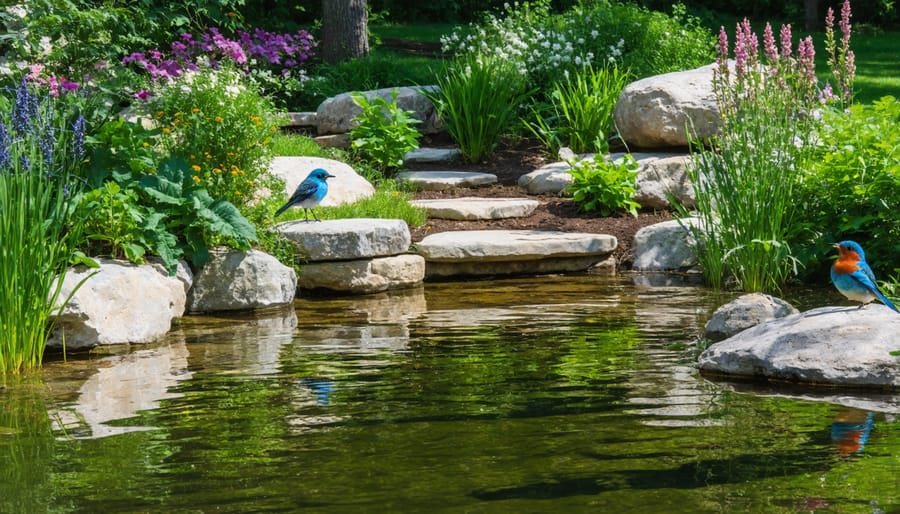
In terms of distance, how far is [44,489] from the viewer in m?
4.14

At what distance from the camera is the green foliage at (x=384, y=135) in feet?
40.5

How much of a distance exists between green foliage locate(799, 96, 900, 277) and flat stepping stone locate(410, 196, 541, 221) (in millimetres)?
3000

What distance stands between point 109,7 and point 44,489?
8.74 meters

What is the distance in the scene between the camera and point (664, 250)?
396 inches

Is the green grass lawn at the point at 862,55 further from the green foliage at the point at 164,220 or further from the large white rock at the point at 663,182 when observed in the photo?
the green foliage at the point at 164,220

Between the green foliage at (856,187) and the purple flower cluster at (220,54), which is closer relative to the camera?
the green foliage at (856,187)

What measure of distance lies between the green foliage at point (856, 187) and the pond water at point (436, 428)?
174cm

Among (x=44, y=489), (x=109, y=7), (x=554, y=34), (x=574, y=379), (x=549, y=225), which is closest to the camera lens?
(x=44, y=489)

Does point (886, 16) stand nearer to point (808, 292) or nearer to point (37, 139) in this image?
point (808, 292)

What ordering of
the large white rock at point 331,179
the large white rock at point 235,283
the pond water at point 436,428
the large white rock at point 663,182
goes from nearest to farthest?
the pond water at point 436,428, the large white rock at point 235,283, the large white rock at point 331,179, the large white rock at point 663,182

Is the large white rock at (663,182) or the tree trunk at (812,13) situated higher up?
the tree trunk at (812,13)

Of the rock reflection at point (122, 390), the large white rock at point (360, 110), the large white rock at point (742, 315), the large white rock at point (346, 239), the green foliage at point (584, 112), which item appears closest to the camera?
the rock reflection at point (122, 390)

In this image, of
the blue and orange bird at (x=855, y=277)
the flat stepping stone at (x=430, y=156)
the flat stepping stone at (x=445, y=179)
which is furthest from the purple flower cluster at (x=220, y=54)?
the blue and orange bird at (x=855, y=277)

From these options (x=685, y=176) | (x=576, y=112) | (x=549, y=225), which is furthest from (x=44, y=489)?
(x=576, y=112)
